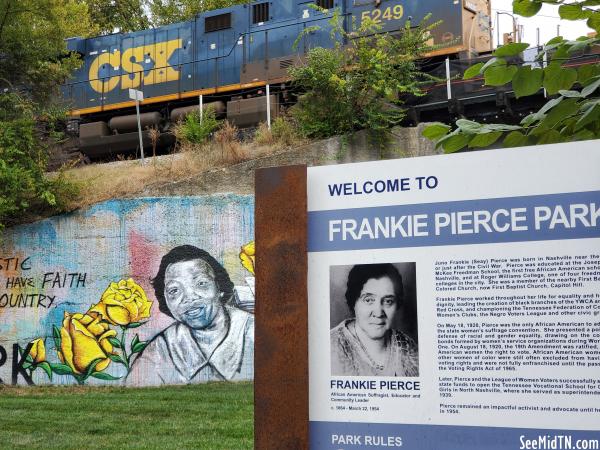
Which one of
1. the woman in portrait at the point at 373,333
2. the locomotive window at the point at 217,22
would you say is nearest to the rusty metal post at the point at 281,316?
the woman in portrait at the point at 373,333

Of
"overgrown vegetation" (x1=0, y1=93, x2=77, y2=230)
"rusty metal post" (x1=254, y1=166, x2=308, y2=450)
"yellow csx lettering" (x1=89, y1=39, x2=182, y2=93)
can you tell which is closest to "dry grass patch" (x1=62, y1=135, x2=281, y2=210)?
"overgrown vegetation" (x1=0, y1=93, x2=77, y2=230)

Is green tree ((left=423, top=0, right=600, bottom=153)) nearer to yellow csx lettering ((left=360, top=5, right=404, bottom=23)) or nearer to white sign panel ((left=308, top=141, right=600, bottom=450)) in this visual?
white sign panel ((left=308, top=141, right=600, bottom=450))

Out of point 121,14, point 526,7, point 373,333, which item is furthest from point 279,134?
point 121,14

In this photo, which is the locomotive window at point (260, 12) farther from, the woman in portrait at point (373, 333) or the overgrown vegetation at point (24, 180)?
the woman in portrait at point (373, 333)

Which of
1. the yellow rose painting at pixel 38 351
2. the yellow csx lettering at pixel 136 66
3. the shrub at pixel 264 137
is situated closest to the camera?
the yellow rose painting at pixel 38 351

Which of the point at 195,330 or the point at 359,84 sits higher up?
the point at 359,84

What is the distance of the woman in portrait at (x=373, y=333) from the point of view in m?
3.15

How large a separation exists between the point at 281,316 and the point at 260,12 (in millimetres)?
18600

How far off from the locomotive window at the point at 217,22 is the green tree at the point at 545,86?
1874 centimetres

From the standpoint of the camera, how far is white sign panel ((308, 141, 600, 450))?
9.56 feet

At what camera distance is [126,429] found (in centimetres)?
973

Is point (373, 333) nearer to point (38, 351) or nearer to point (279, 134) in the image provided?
point (38, 351)

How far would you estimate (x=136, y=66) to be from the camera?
22.6 metres

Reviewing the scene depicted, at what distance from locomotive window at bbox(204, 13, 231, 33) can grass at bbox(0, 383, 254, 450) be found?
11.8m
